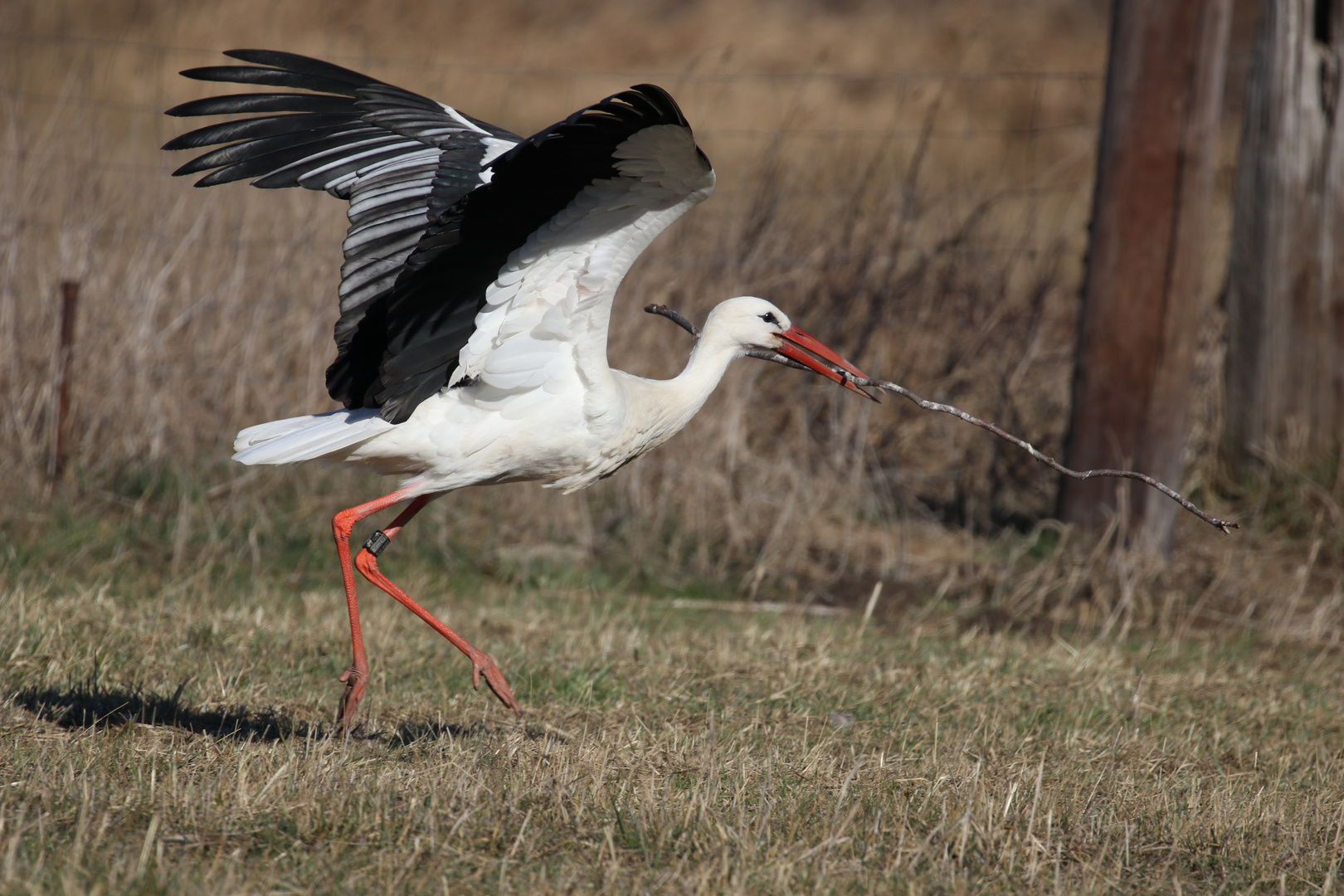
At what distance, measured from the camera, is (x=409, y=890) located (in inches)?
101

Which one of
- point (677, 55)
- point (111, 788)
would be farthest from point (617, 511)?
point (677, 55)

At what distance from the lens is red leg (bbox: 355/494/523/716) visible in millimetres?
3914

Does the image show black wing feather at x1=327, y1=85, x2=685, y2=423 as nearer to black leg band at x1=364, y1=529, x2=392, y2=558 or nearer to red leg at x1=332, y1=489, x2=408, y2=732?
red leg at x1=332, y1=489, x2=408, y2=732

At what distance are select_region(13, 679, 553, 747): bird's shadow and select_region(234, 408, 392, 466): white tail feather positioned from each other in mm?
739

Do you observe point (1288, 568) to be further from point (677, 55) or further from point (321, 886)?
point (677, 55)

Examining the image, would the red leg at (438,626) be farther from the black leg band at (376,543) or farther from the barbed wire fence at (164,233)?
the barbed wire fence at (164,233)

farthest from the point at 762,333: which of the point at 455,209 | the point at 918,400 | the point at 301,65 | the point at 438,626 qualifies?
the point at 301,65

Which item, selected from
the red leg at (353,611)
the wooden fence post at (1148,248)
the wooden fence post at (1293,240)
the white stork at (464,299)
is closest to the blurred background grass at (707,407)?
the wooden fence post at (1293,240)

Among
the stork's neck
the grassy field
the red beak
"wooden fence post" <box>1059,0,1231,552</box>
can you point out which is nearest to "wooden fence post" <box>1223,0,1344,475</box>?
"wooden fence post" <box>1059,0,1231,552</box>

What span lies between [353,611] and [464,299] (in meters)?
0.99

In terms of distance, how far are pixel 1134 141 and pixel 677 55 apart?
17.7 m

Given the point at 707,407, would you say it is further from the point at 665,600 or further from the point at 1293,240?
the point at 1293,240

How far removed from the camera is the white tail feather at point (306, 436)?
3834 millimetres

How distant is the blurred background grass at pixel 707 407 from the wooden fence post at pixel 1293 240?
0.25m
